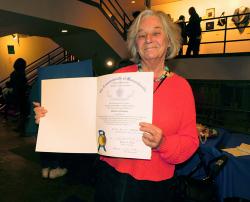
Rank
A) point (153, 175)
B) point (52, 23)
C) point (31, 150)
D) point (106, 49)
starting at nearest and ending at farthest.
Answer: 1. point (153, 175)
2. point (31, 150)
3. point (52, 23)
4. point (106, 49)

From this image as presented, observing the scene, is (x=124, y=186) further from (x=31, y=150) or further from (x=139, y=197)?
(x=31, y=150)

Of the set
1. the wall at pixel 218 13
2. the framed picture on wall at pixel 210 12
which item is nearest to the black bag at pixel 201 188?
the wall at pixel 218 13

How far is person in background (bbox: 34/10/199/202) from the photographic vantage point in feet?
3.77

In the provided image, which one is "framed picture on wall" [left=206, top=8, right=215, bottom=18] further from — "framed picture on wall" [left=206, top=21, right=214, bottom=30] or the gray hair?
the gray hair

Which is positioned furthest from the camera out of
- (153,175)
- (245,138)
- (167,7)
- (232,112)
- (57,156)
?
(167,7)

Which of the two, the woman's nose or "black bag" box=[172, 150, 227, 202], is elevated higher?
the woman's nose

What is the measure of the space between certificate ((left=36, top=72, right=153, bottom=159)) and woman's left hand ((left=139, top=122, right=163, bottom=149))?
0.07ft

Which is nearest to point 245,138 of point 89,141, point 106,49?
point 89,141

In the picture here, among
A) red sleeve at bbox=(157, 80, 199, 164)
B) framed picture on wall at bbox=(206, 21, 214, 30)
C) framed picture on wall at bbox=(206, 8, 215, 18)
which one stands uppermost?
framed picture on wall at bbox=(206, 8, 215, 18)

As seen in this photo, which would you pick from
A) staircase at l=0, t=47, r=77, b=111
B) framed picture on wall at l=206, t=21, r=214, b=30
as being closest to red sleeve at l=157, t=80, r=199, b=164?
framed picture on wall at l=206, t=21, r=214, b=30

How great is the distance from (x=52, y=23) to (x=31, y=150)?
306cm

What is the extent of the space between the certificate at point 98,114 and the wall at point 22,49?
31.4 feet

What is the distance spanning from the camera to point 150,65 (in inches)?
50.0

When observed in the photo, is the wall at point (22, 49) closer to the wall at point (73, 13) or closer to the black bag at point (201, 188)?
the wall at point (73, 13)
